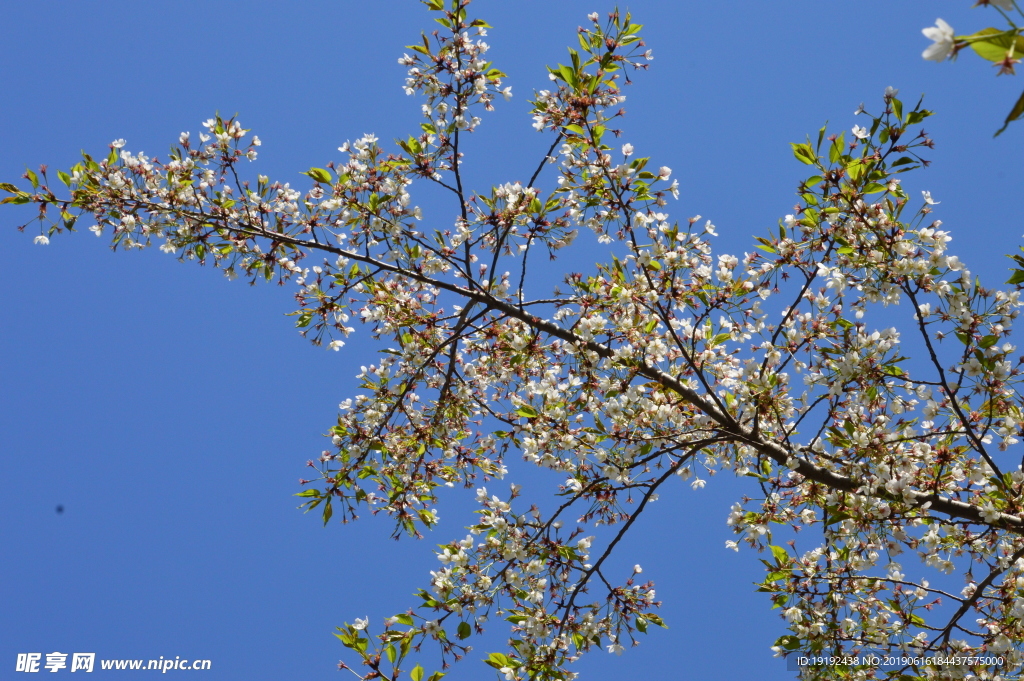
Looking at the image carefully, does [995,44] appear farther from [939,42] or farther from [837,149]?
[837,149]

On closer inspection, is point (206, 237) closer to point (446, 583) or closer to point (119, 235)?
point (119, 235)

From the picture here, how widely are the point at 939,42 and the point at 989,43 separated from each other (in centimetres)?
11

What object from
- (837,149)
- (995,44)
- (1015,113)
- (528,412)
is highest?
(837,149)

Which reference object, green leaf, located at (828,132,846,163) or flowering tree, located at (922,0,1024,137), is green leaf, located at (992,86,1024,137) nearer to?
flowering tree, located at (922,0,1024,137)

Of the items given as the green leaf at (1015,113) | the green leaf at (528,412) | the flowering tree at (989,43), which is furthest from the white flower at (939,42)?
the green leaf at (528,412)

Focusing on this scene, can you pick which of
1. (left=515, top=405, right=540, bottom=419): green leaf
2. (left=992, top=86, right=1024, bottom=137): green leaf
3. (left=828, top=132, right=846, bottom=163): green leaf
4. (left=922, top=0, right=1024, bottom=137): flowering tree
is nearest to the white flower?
(left=922, top=0, right=1024, bottom=137): flowering tree

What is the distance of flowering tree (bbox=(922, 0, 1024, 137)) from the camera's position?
5.06 ft

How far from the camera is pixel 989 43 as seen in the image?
1555 mm

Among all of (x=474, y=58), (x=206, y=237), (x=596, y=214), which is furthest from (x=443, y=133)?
(x=206, y=237)

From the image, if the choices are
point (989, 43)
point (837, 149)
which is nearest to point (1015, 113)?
point (989, 43)

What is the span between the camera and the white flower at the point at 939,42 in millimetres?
1616

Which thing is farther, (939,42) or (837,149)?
(837,149)

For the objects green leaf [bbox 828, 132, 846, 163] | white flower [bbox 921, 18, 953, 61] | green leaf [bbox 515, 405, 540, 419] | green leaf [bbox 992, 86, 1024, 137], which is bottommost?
green leaf [bbox 992, 86, 1024, 137]

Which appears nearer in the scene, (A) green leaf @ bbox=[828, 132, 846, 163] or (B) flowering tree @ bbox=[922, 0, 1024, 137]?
(B) flowering tree @ bbox=[922, 0, 1024, 137]
